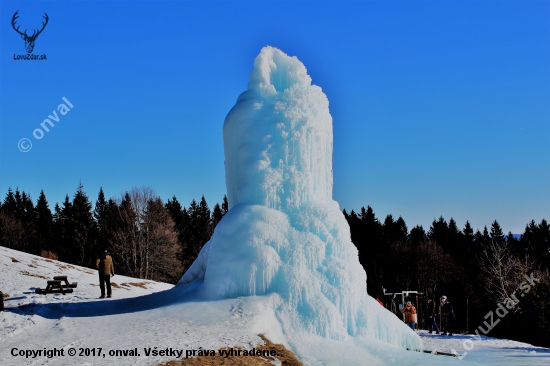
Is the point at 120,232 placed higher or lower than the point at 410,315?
higher

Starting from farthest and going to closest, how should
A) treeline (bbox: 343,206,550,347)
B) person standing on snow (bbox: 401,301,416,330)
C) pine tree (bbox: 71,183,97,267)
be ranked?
1. pine tree (bbox: 71,183,97,267)
2. treeline (bbox: 343,206,550,347)
3. person standing on snow (bbox: 401,301,416,330)

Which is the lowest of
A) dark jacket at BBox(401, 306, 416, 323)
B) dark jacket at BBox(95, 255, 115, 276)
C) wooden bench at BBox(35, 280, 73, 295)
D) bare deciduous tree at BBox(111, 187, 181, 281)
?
dark jacket at BBox(401, 306, 416, 323)

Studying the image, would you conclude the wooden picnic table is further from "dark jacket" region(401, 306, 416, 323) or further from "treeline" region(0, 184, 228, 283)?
"treeline" region(0, 184, 228, 283)

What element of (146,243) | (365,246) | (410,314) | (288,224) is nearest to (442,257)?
(365,246)

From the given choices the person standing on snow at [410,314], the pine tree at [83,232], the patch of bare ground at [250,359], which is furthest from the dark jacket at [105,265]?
the pine tree at [83,232]

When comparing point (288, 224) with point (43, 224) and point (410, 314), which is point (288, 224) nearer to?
point (410, 314)

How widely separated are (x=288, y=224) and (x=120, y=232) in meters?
35.4

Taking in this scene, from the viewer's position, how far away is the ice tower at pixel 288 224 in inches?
646

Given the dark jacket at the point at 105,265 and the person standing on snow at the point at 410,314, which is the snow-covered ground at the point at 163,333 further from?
the person standing on snow at the point at 410,314

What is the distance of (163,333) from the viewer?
14055 millimetres

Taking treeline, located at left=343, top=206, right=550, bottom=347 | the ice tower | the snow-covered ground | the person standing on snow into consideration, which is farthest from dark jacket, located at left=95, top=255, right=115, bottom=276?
treeline, located at left=343, top=206, right=550, bottom=347

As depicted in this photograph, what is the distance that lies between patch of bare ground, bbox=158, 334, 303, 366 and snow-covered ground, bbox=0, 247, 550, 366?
0.32m

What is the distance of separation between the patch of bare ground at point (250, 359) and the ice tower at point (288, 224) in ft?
4.61

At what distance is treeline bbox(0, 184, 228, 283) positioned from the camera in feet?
162
